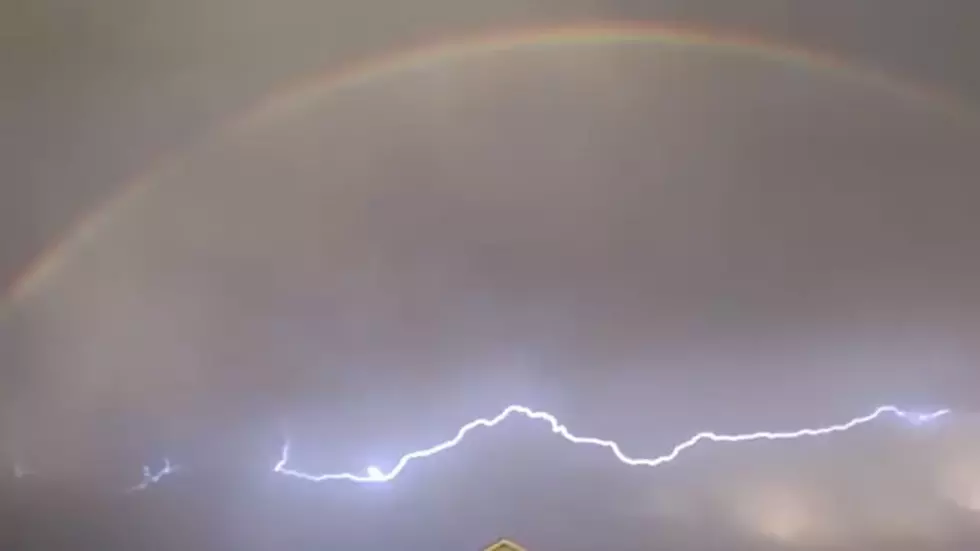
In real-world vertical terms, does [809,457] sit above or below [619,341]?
below

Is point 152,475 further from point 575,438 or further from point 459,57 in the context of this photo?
point 459,57

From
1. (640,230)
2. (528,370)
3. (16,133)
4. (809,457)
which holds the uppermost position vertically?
(16,133)

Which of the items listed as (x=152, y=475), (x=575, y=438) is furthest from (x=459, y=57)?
(x=152, y=475)

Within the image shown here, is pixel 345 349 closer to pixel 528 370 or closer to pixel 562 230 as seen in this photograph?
pixel 528 370

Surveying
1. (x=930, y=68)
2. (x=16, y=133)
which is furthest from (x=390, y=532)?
(x=930, y=68)

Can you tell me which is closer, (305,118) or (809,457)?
(809,457)

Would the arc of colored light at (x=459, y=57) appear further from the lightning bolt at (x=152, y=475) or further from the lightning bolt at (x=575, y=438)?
the lightning bolt at (x=575, y=438)
